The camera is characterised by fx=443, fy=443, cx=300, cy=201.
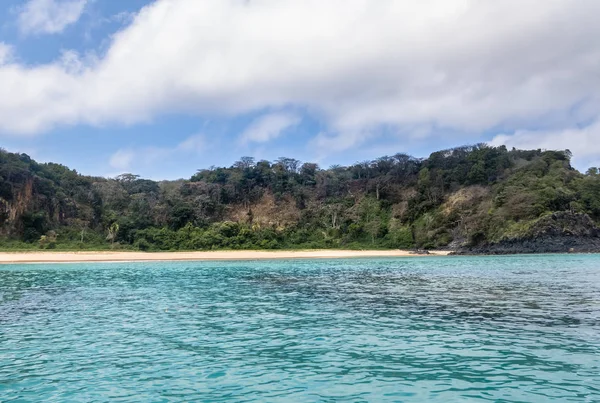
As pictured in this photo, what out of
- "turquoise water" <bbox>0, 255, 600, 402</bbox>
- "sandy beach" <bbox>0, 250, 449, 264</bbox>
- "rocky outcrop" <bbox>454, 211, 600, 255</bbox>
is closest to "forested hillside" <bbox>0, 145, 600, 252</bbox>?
"rocky outcrop" <bbox>454, 211, 600, 255</bbox>

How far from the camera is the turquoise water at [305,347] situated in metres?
7.98

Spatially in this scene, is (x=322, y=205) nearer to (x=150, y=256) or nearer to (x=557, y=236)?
(x=150, y=256)

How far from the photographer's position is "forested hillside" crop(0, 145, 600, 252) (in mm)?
65875

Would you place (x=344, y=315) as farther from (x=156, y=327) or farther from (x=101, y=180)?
(x=101, y=180)

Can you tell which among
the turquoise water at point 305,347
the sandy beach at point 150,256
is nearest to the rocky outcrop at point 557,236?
the sandy beach at point 150,256

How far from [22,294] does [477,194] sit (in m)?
70.6

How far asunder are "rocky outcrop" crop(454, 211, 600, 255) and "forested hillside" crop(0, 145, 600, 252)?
0.14 m

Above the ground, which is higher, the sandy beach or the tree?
the tree

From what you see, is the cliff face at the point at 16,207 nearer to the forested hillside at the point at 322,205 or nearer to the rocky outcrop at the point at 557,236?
the forested hillside at the point at 322,205

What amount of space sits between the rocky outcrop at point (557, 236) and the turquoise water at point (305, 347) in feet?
156

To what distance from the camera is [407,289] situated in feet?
74.4

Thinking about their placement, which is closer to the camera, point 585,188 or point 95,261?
point 95,261

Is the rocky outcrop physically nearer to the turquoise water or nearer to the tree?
the turquoise water

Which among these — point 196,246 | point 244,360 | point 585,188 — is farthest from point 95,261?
point 585,188
